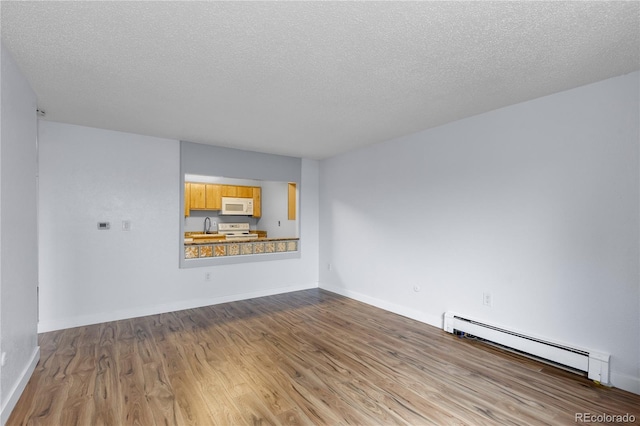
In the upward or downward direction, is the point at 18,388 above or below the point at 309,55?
below

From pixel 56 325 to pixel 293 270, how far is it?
319cm

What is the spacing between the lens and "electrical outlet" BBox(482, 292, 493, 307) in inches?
123

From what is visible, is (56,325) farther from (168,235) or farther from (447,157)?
(447,157)

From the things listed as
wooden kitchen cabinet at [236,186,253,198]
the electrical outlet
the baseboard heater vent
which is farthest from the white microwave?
the electrical outlet

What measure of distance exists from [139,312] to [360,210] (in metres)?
3.37

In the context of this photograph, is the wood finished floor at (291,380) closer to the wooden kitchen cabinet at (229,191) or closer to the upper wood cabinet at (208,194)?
the upper wood cabinet at (208,194)

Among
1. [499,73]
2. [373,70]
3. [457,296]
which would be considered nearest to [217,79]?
[373,70]

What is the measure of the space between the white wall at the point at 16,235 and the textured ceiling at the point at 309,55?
29 centimetres

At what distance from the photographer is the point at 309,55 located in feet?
6.59

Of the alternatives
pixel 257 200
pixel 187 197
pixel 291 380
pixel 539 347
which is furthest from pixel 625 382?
pixel 187 197

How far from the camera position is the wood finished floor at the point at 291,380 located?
79.0 inches

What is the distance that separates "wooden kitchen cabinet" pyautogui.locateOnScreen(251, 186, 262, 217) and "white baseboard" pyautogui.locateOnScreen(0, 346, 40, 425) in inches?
222

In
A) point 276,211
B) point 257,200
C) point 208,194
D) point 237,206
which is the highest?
point 208,194

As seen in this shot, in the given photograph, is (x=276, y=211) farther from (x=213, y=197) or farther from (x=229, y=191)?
(x=213, y=197)
